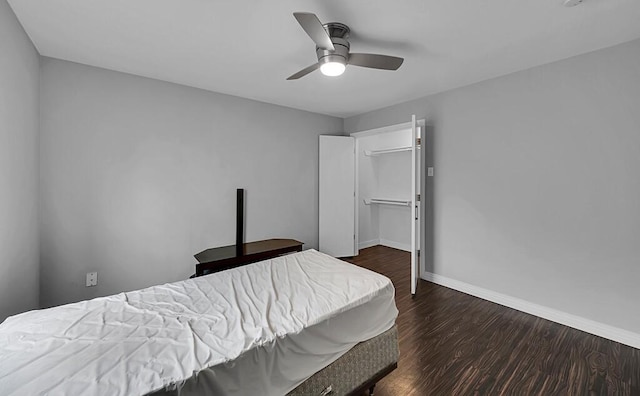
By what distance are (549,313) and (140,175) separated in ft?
14.6

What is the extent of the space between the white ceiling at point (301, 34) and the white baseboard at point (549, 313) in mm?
2421

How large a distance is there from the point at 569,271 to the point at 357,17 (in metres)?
2.95

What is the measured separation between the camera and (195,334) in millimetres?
1199

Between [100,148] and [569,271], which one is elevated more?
[100,148]

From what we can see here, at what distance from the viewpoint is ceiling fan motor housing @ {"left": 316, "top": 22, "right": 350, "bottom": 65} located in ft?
6.03

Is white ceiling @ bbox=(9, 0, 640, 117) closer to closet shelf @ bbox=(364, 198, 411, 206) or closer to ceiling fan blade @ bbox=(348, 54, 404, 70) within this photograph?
ceiling fan blade @ bbox=(348, 54, 404, 70)

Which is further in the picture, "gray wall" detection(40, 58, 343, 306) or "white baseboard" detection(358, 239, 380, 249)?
"white baseboard" detection(358, 239, 380, 249)

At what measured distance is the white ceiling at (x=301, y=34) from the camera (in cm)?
169

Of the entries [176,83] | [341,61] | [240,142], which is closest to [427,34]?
[341,61]

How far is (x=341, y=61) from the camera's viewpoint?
188 centimetres

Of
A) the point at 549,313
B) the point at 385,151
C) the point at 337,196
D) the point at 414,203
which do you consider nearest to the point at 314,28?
the point at 414,203

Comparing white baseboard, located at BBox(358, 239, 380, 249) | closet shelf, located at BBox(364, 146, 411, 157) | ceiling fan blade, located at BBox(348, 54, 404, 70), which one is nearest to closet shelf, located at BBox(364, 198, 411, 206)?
white baseboard, located at BBox(358, 239, 380, 249)

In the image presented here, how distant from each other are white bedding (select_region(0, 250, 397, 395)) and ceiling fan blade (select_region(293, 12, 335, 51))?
5.25ft

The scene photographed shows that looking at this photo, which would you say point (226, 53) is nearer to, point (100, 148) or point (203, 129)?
point (203, 129)
